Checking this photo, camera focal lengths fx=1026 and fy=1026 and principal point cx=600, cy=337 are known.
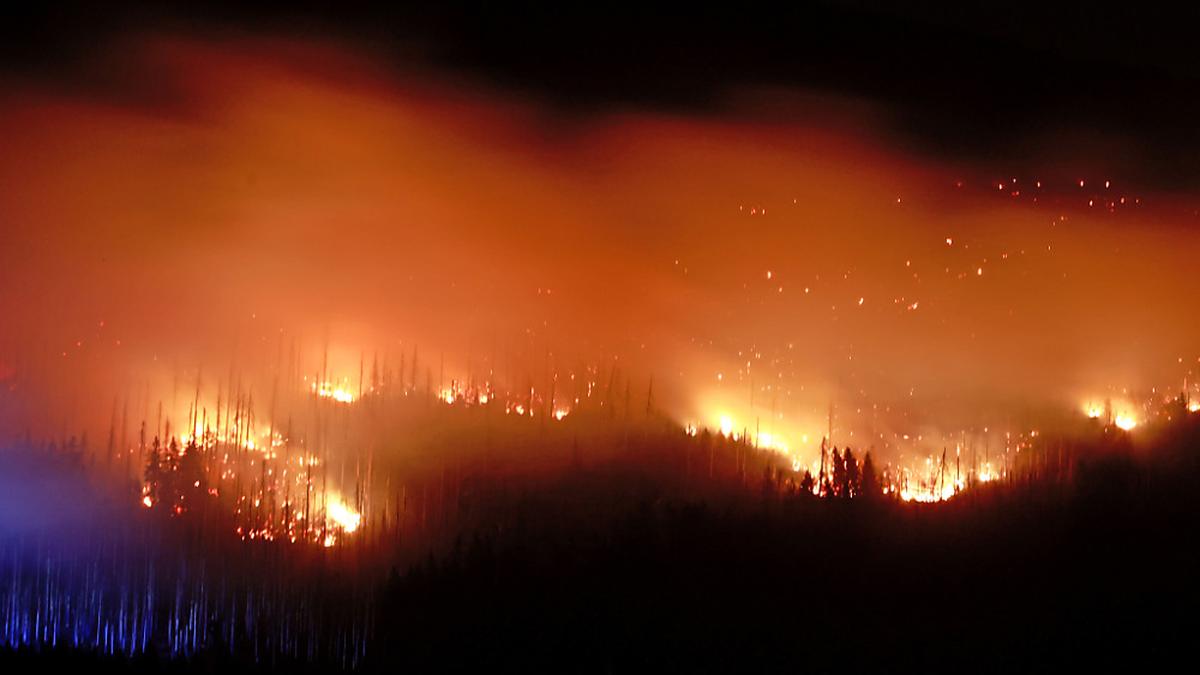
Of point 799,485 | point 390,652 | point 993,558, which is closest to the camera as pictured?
point 390,652

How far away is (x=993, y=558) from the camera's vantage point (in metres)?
4.01

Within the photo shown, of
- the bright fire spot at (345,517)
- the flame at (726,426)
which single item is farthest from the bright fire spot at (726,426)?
the bright fire spot at (345,517)

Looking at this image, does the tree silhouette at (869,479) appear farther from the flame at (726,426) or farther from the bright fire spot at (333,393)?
the bright fire spot at (333,393)

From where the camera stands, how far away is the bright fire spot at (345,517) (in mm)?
4086

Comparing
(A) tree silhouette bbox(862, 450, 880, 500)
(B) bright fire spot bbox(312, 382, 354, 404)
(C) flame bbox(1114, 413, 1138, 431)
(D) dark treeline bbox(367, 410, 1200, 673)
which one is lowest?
(D) dark treeline bbox(367, 410, 1200, 673)

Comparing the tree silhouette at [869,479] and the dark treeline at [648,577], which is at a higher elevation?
the tree silhouette at [869,479]

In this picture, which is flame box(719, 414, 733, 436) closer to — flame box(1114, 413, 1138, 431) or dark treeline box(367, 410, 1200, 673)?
dark treeline box(367, 410, 1200, 673)

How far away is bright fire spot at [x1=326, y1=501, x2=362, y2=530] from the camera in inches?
161

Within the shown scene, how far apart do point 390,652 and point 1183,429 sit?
11.7 feet

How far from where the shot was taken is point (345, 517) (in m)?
4.11

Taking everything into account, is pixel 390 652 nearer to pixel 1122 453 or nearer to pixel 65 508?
pixel 65 508

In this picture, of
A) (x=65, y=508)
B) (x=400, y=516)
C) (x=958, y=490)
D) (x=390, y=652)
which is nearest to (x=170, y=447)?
(x=65, y=508)

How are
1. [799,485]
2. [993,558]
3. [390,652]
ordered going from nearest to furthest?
1. [390,652]
2. [993,558]
3. [799,485]

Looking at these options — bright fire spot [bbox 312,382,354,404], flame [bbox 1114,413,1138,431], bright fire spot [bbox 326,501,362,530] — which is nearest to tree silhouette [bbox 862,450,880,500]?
flame [bbox 1114,413,1138,431]
